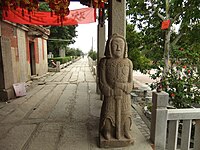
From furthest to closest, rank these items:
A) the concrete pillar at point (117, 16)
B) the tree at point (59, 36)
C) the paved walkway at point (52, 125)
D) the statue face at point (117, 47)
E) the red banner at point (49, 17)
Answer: the tree at point (59, 36) < the red banner at point (49, 17) < the paved walkway at point (52, 125) < the concrete pillar at point (117, 16) < the statue face at point (117, 47)

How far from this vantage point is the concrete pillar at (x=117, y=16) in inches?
97.3

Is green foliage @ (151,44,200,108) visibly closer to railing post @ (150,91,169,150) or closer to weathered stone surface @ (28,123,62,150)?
railing post @ (150,91,169,150)

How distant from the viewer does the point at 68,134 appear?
9.56ft

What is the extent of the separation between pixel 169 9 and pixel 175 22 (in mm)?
571

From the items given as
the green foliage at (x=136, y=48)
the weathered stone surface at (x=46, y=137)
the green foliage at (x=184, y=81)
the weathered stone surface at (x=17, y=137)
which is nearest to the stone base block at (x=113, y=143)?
the weathered stone surface at (x=46, y=137)

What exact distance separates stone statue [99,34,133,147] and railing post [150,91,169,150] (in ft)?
1.32

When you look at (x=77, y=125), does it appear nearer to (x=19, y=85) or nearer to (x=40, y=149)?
(x=40, y=149)

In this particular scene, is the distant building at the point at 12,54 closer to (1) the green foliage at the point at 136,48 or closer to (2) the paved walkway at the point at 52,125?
(2) the paved walkway at the point at 52,125

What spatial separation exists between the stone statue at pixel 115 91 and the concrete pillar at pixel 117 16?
21 centimetres

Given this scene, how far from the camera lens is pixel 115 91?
241 centimetres

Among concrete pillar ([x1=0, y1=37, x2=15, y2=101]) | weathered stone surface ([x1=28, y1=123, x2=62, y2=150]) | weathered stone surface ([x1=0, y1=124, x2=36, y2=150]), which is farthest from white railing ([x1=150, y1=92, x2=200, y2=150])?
concrete pillar ([x1=0, y1=37, x2=15, y2=101])

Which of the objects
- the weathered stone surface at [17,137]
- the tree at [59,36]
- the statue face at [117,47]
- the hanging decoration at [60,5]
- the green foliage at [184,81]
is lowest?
the weathered stone surface at [17,137]

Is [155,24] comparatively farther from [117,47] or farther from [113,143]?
[113,143]

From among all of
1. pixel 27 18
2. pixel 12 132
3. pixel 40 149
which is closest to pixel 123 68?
pixel 40 149
